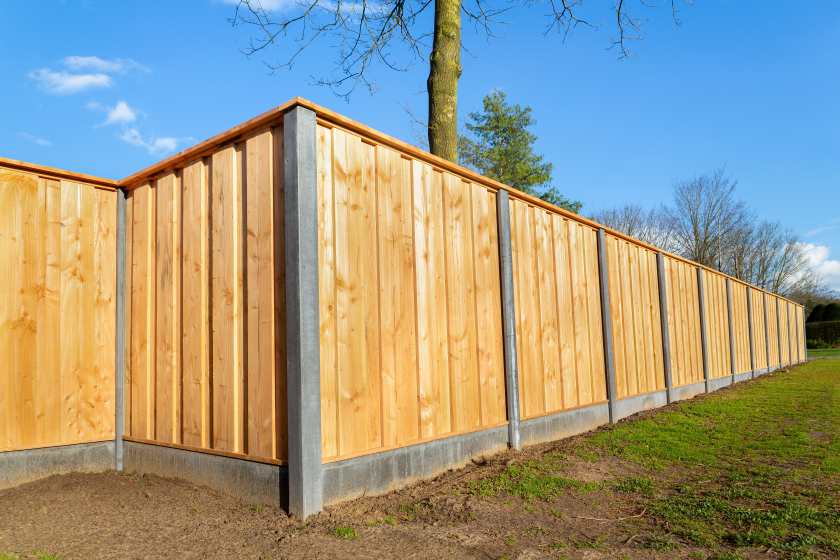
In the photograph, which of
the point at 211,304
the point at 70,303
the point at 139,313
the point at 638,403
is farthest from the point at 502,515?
the point at 638,403

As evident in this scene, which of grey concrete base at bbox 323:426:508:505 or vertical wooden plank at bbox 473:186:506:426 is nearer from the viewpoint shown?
grey concrete base at bbox 323:426:508:505

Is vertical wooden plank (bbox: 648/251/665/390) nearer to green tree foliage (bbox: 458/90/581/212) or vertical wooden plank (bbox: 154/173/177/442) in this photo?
vertical wooden plank (bbox: 154/173/177/442)

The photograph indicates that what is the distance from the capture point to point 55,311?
507 cm

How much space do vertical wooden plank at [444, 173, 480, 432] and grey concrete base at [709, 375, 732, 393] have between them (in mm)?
9027

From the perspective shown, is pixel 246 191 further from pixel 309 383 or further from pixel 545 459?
pixel 545 459

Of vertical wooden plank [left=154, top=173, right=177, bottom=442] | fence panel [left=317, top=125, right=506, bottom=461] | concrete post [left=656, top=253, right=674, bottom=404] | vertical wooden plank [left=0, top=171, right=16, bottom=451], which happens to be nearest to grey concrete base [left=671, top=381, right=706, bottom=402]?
concrete post [left=656, top=253, right=674, bottom=404]

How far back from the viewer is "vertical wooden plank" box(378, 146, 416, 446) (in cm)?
451

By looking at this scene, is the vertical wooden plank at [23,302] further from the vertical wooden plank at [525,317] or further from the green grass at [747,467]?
the green grass at [747,467]

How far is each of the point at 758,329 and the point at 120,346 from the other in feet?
60.5

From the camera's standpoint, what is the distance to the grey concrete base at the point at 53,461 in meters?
4.71

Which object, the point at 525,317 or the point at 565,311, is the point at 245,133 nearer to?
the point at 525,317

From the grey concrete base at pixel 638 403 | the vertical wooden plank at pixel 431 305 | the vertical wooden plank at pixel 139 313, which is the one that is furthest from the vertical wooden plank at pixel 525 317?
the vertical wooden plank at pixel 139 313

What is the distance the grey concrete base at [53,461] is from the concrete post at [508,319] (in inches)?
147

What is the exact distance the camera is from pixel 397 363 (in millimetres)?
4609
